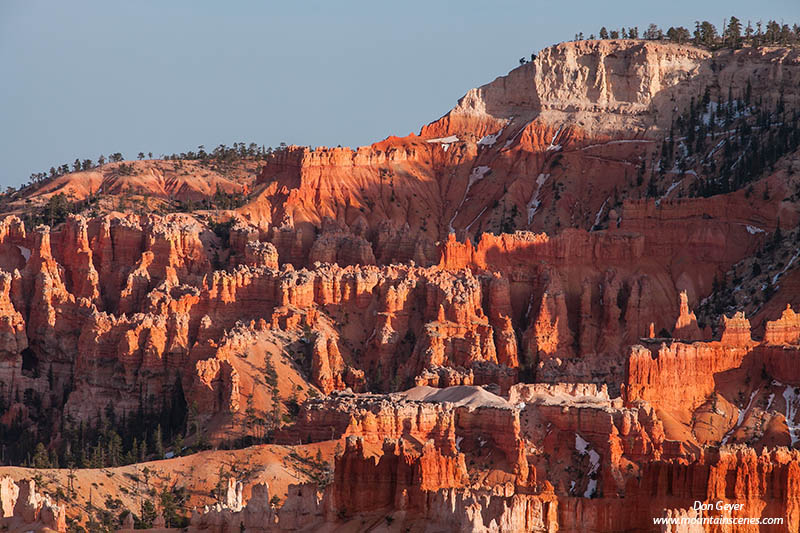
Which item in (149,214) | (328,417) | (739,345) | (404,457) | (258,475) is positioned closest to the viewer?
(404,457)

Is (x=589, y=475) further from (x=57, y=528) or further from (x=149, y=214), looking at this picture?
(x=149, y=214)

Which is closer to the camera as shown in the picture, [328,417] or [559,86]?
[328,417]

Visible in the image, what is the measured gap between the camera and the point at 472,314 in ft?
442

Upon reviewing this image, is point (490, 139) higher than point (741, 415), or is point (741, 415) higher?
point (490, 139)

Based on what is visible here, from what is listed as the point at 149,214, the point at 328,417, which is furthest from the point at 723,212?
the point at 328,417

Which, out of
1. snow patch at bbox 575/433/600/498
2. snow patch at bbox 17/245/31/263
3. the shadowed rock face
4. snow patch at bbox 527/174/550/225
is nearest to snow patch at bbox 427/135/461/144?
the shadowed rock face

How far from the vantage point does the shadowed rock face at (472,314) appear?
81.6 m

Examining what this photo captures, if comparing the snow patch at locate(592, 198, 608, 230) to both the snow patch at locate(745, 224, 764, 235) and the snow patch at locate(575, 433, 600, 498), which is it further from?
the snow patch at locate(575, 433, 600, 498)

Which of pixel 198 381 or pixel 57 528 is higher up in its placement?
pixel 198 381

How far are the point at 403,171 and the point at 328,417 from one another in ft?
236

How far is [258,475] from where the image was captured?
93688mm

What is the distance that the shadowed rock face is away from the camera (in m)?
81.6

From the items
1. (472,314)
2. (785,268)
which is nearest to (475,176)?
(472,314)

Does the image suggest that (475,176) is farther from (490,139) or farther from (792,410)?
(792,410)
